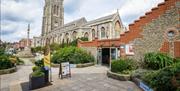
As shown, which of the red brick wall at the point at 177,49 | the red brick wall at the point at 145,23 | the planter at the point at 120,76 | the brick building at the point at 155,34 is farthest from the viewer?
the red brick wall at the point at 145,23

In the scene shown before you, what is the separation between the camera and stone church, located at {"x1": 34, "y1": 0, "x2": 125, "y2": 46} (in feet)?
111

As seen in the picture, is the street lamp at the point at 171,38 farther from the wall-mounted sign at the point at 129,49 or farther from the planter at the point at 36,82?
the planter at the point at 36,82

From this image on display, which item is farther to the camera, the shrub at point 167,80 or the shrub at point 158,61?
the shrub at point 158,61

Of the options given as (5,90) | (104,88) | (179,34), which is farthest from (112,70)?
(5,90)

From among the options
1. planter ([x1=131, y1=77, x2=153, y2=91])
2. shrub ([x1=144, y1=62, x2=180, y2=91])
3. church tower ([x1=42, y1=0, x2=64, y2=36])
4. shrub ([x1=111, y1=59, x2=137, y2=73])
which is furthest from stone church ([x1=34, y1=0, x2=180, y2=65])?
church tower ([x1=42, y1=0, x2=64, y2=36])

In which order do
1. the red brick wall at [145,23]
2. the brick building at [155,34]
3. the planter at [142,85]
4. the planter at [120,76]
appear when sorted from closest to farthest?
the planter at [142,85]
the planter at [120,76]
the brick building at [155,34]
the red brick wall at [145,23]

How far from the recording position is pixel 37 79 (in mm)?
8242

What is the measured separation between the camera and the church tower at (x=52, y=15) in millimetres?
60228

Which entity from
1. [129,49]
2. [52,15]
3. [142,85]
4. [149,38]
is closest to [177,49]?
[149,38]

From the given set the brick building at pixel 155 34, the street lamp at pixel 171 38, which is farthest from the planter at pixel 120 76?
the street lamp at pixel 171 38

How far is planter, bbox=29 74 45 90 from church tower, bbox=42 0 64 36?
5519 cm

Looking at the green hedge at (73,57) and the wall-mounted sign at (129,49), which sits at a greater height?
the wall-mounted sign at (129,49)

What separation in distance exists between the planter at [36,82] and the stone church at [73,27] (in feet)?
63.0

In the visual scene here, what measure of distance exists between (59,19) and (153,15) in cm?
5547
